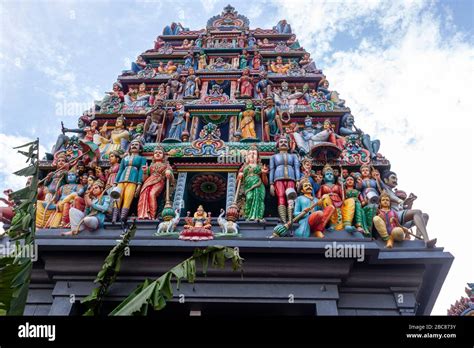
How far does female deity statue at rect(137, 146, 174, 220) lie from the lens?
11.2m

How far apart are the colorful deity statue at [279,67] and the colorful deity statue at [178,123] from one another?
4327 millimetres

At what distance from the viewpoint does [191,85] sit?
1673 cm

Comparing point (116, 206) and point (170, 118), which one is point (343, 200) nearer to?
point (116, 206)

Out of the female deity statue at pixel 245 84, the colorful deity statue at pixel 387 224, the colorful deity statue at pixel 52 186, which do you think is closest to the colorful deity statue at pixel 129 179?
the colorful deity statue at pixel 52 186

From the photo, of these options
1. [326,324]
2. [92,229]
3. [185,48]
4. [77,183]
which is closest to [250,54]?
[185,48]

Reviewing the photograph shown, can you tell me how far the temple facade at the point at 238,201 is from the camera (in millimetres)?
9391

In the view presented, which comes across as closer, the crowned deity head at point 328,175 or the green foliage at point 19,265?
the green foliage at point 19,265

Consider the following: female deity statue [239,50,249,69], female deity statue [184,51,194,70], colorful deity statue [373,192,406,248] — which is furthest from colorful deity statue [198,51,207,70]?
colorful deity statue [373,192,406,248]

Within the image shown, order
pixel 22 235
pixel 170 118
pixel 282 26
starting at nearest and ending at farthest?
pixel 22 235, pixel 170 118, pixel 282 26

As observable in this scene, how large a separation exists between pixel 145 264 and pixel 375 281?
4.17 meters

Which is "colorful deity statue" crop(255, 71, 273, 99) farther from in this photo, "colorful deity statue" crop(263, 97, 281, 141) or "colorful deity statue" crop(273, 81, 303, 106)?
"colorful deity statue" crop(263, 97, 281, 141)

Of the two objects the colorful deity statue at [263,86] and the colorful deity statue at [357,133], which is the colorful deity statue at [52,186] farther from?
the colorful deity statue at [357,133]

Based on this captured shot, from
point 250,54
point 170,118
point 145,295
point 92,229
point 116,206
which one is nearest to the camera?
point 145,295

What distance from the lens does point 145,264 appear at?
9.59 metres
